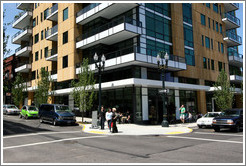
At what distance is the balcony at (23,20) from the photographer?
43750 mm

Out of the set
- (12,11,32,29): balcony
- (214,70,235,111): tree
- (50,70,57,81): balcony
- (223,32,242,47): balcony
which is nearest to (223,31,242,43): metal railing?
(223,32,242,47): balcony

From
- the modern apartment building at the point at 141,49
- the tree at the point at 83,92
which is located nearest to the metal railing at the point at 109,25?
the modern apartment building at the point at 141,49

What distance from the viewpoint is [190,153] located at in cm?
838

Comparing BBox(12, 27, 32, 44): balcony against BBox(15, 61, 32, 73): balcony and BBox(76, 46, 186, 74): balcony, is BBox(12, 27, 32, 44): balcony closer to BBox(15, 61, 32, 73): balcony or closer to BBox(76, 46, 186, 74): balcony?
BBox(15, 61, 32, 73): balcony

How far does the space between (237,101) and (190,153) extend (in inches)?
1418

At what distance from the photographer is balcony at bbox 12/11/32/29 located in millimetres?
43750

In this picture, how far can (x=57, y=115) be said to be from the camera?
759 inches

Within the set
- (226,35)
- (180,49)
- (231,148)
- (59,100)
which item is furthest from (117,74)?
(226,35)

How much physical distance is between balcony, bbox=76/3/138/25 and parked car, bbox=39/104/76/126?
41.9ft

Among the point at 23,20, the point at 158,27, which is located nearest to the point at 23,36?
the point at 23,20

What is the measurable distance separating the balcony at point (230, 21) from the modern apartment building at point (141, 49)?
0.17 m

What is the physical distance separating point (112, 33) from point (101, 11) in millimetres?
4070

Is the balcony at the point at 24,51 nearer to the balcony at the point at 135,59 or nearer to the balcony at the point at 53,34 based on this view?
the balcony at the point at 53,34

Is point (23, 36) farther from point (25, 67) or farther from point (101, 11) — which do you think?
point (101, 11)
